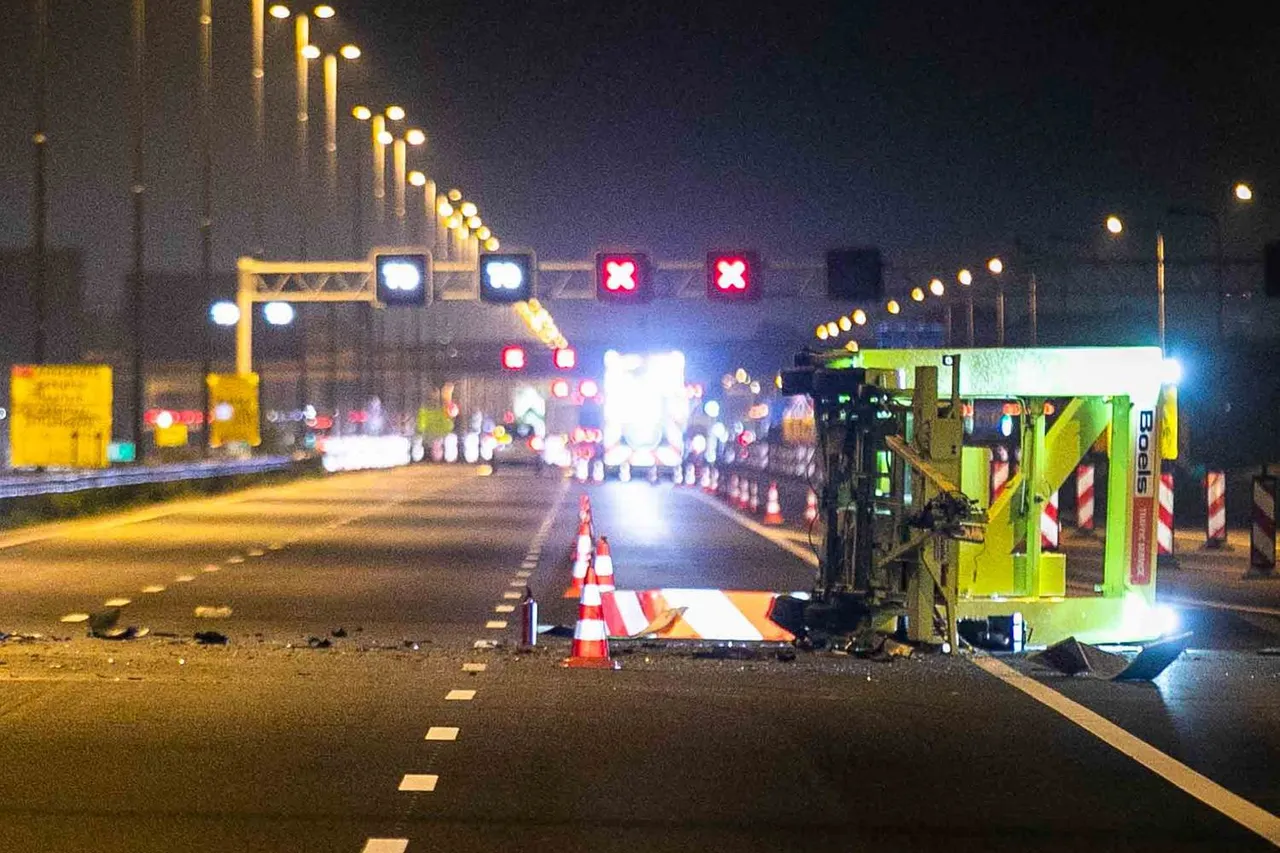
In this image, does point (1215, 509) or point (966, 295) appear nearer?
point (1215, 509)

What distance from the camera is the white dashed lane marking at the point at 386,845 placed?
8391 mm

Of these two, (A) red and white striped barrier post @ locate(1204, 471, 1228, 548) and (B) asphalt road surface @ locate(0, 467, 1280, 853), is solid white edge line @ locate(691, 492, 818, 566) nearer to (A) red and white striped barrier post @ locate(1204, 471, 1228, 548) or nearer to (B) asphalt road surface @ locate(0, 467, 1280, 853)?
(A) red and white striped barrier post @ locate(1204, 471, 1228, 548)

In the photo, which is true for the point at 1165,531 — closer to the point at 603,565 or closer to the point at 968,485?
the point at 603,565

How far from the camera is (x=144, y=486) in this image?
43906mm

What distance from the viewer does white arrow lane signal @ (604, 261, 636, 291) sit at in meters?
49.2

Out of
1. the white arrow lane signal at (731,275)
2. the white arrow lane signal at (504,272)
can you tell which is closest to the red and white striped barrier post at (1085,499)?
the white arrow lane signal at (731,275)

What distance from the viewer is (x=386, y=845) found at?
849 centimetres

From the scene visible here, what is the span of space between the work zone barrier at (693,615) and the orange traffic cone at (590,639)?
96.9 inches

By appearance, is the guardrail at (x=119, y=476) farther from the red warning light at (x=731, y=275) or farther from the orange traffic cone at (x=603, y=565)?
the orange traffic cone at (x=603, y=565)

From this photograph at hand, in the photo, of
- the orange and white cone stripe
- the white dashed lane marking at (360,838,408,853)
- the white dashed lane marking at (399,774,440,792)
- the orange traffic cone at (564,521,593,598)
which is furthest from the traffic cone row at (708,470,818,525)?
the white dashed lane marking at (360,838,408,853)

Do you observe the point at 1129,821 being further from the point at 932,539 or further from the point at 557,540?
the point at 557,540

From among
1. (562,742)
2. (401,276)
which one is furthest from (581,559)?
(401,276)

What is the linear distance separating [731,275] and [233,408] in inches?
868

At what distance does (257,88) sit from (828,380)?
2010 inches
